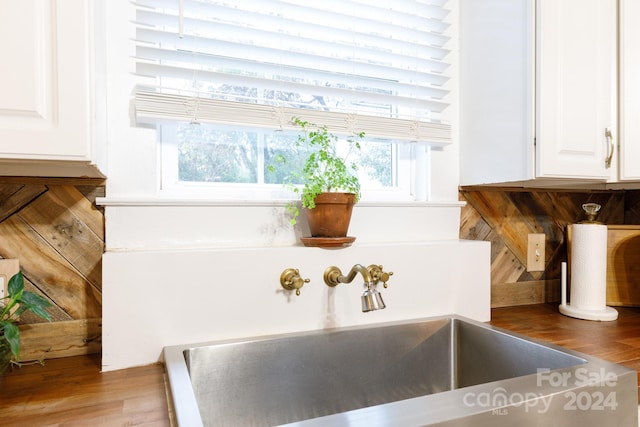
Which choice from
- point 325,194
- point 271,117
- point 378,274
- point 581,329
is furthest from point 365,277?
point 581,329

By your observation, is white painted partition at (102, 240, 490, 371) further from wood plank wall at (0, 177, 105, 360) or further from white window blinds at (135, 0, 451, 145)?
white window blinds at (135, 0, 451, 145)

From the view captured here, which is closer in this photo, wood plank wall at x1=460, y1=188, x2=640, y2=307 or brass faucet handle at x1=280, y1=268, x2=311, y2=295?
brass faucet handle at x1=280, y1=268, x2=311, y2=295

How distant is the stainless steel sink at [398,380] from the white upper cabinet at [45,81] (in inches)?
19.8

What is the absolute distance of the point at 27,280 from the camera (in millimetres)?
990

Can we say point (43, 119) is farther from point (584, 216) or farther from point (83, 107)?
point (584, 216)

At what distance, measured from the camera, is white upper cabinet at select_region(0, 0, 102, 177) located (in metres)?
0.69

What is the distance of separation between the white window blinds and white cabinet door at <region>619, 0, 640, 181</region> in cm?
55

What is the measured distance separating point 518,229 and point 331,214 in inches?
35.5

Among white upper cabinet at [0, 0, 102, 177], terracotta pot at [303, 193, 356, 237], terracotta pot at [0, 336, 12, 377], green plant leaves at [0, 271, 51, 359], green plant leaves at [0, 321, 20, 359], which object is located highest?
white upper cabinet at [0, 0, 102, 177]

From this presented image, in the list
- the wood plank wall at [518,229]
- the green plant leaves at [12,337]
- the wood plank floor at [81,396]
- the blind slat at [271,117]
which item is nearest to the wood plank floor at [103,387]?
the wood plank floor at [81,396]

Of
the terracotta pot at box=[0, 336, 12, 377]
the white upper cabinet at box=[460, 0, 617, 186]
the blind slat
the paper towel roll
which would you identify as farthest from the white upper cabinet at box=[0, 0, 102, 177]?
the paper towel roll

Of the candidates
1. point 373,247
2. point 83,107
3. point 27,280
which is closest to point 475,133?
point 373,247

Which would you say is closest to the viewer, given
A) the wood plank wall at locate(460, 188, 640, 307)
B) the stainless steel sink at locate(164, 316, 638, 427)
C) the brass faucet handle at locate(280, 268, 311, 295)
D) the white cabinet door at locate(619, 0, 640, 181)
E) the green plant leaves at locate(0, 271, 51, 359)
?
the stainless steel sink at locate(164, 316, 638, 427)

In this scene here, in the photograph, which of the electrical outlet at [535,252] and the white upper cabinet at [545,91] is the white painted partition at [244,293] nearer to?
the white upper cabinet at [545,91]
